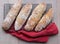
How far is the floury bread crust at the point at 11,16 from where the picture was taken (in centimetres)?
110

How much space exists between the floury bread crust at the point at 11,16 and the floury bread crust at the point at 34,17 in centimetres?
10

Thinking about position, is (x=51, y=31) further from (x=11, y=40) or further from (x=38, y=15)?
(x=11, y=40)

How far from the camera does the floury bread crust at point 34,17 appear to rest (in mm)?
1103

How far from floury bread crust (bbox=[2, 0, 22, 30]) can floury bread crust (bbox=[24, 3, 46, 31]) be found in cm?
10

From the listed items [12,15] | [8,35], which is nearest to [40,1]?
[12,15]

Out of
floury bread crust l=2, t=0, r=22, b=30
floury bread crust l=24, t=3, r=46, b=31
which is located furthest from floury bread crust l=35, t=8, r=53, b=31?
floury bread crust l=2, t=0, r=22, b=30

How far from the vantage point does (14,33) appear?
1108 mm

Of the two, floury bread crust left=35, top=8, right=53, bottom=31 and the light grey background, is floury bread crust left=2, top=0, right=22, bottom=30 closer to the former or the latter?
the light grey background

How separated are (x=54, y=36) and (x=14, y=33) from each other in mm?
271

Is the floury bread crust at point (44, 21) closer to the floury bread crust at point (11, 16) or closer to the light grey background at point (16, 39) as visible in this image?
the light grey background at point (16, 39)

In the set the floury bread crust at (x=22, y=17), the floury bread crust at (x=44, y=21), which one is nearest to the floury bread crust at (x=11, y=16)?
the floury bread crust at (x=22, y=17)

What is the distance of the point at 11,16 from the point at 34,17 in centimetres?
15

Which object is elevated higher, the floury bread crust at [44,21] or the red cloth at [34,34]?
the floury bread crust at [44,21]

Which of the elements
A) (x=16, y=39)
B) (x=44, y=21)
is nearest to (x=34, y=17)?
(x=44, y=21)
